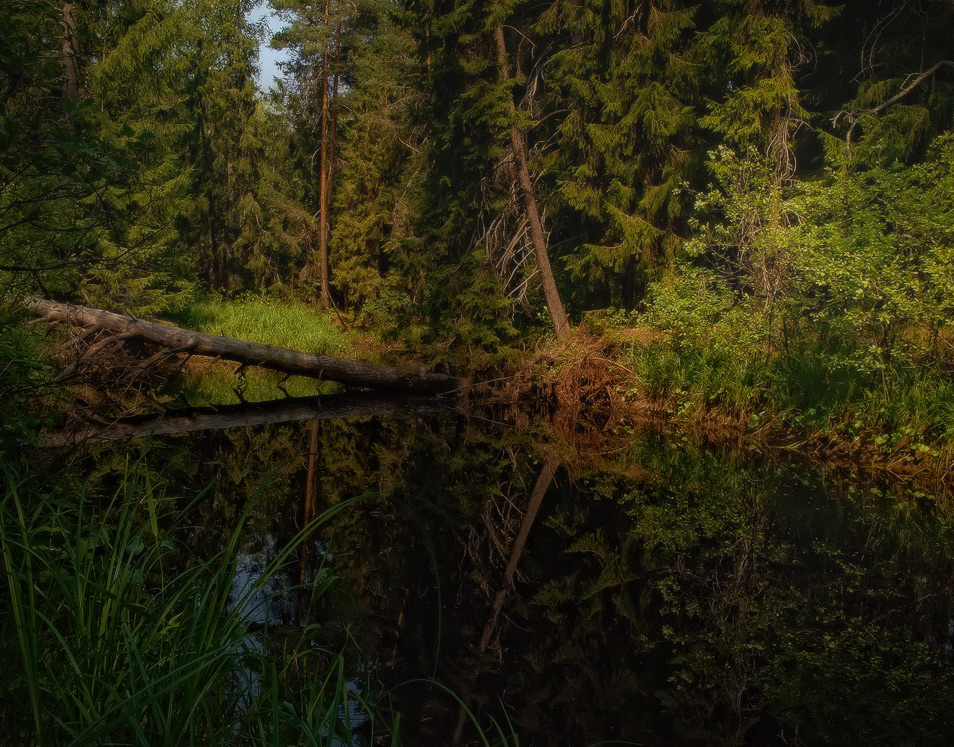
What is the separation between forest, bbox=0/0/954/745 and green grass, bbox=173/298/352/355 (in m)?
0.14

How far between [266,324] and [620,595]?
1911 centimetres

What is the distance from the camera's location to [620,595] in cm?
532

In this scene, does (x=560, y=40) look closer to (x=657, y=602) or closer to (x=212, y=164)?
(x=212, y=164)

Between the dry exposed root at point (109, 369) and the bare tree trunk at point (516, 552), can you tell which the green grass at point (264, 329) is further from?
the bare tree trunk at point (516, 552)

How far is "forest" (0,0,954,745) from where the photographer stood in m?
3.27

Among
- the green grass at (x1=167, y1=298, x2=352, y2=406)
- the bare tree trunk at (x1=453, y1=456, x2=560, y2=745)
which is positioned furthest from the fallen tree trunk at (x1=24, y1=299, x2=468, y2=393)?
the bare tree trunk at (x1=453, y1=456, x2=560, y2=745)

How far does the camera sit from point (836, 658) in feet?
14.5

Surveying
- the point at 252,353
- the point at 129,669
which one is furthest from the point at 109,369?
the point at 129,669

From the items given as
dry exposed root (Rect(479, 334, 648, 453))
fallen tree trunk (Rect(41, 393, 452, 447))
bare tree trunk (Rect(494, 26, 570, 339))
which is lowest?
fallen tree trunk (Rect(41, 393, 452, 447))

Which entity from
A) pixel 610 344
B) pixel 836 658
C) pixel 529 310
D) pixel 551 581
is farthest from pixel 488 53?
pixel 836 658

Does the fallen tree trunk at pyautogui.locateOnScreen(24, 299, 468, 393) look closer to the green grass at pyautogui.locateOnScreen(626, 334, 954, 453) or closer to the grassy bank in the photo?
the grassy bank

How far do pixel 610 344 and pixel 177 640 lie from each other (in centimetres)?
1151

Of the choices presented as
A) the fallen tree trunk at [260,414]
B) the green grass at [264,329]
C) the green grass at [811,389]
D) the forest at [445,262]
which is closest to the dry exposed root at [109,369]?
the forest at [445,262]

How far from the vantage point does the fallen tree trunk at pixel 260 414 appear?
9.98 m
